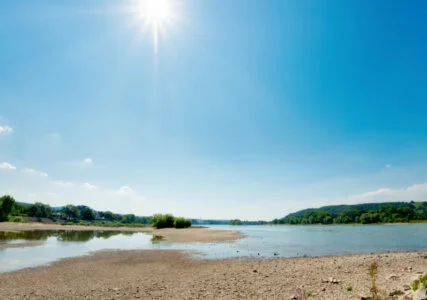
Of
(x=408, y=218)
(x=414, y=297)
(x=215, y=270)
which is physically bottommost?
(x=408, y=218)

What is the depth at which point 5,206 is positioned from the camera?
110m

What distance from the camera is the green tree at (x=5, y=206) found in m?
108

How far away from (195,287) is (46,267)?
1462 centimetres

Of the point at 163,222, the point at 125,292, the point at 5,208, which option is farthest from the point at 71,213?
the point at 125,292

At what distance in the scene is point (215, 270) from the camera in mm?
18078

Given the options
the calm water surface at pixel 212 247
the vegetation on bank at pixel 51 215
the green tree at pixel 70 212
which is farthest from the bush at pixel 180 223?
the green tree at pixel 70 212

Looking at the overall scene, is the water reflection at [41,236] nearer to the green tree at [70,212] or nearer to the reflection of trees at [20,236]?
the reflection of trees at [20,236]

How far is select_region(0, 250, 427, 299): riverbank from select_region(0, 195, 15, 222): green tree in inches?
4801

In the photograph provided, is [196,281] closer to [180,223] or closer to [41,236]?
[41,236]

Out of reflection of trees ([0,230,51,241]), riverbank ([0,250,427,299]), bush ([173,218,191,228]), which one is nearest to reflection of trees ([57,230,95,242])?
reflection of trees ([0,230,51,241])

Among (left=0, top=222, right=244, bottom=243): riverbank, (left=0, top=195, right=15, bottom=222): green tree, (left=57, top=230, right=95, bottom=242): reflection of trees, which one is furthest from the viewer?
(left=0, top=195, right=15, bottom=222): green tree

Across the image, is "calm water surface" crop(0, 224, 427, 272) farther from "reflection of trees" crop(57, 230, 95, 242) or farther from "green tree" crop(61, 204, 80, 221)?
"green tree" crop(61, 204, 80, 221)

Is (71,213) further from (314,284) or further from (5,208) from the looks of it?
(314,284)

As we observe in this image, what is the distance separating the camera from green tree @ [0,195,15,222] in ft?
354
